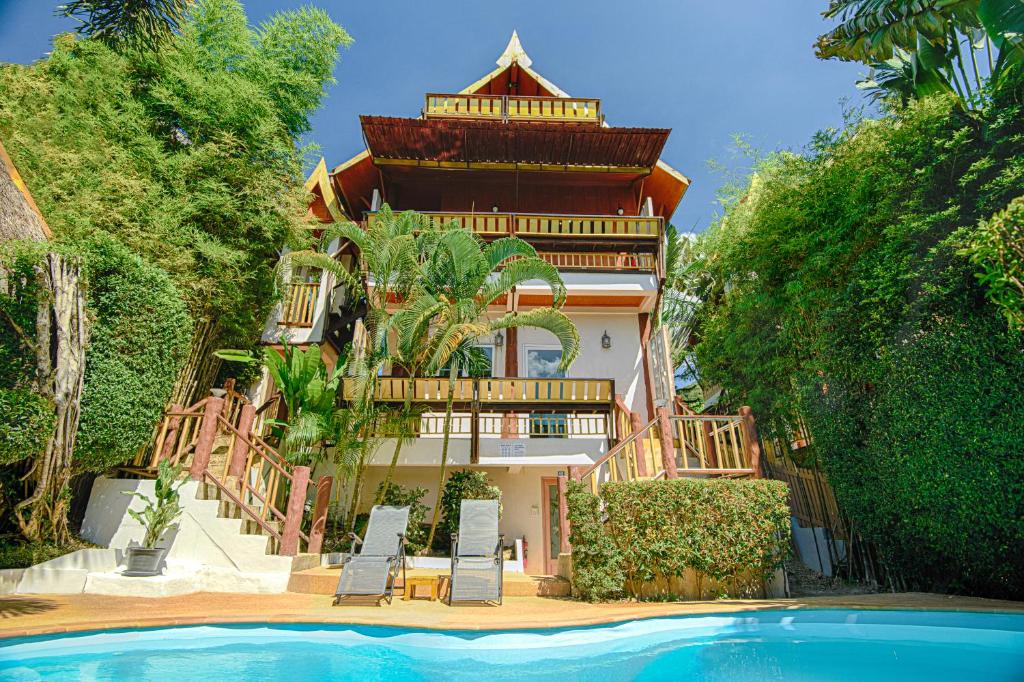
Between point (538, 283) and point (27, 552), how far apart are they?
34.8ft

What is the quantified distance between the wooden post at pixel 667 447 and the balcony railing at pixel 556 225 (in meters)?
6.26

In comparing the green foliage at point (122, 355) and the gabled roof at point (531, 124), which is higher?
the gabled roof at point (531, 124)

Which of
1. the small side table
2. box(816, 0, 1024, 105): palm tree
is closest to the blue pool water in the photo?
the small side table

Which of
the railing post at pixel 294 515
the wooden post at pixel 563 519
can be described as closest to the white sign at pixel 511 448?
the wooden post at pixel 563 519

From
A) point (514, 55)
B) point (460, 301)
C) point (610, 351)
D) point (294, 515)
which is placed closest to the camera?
point (294, 515)

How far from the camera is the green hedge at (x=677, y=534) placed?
663 centimetres

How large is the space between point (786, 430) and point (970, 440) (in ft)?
13.0

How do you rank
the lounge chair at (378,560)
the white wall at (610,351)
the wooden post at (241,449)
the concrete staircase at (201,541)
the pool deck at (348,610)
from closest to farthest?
the pool deck at (348,610), the lounge chair at (378,560), the concrete staircase at (201,541), the wooden post at (241,449), the white wall at (610,351)

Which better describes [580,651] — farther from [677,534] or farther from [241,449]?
[241,449]

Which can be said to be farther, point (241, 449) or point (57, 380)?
point (241, 449)

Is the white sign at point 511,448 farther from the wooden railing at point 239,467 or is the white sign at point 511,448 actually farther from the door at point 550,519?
the wooden railing at point 239,467

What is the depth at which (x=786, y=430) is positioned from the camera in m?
9.82

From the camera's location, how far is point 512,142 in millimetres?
13844

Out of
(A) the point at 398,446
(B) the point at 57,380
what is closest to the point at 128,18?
(B) the point at 57,380
